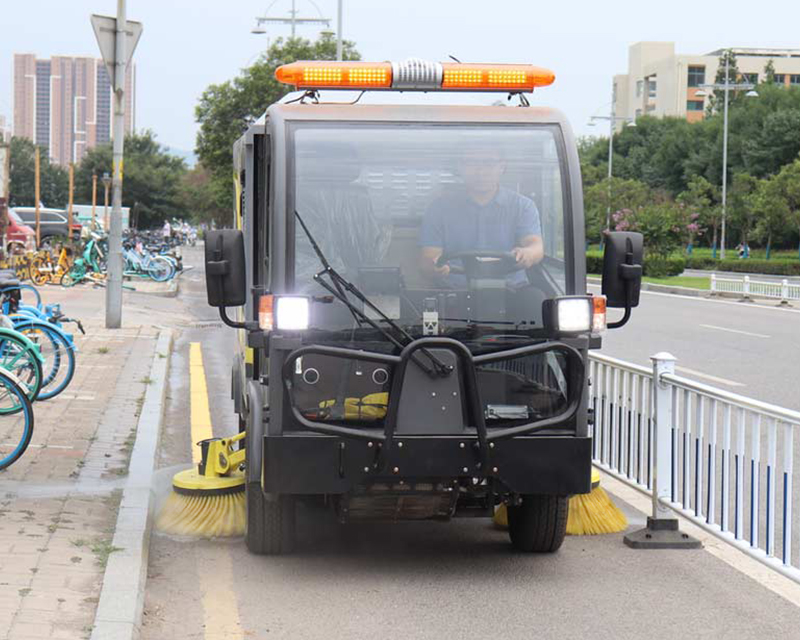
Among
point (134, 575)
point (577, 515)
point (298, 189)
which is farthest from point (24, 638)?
point (577, 515)

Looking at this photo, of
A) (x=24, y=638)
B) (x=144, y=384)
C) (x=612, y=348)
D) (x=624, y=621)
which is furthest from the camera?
(x=612, y=348)

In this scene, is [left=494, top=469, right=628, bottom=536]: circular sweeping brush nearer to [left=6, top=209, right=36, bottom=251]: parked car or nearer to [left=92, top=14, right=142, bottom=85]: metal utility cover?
[left=92, top=14, right=142, bottom=85]: metal utility cover

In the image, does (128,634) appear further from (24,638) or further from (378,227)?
(378,227)

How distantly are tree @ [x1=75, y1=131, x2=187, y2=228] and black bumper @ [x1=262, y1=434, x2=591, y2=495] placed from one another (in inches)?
3339

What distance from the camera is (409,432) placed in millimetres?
5930

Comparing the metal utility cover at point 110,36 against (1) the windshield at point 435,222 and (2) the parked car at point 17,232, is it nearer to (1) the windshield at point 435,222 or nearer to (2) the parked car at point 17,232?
(1) the windshield at point 435,222

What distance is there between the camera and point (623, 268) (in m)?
6.10

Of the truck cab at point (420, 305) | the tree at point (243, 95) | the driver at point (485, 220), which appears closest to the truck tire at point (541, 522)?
the truck cab at point (420, 305)

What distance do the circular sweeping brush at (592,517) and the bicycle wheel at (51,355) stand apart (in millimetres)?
5575

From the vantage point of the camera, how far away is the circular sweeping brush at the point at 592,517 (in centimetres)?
730

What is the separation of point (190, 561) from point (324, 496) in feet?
2.69

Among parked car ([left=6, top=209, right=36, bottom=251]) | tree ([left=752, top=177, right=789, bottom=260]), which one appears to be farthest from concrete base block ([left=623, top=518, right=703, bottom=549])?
tree ([left=752, top=177, right=789, bottom=260])

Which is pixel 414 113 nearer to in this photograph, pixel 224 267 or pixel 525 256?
pixel 525 256

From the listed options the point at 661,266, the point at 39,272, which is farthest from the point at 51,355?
the point at 661,266
